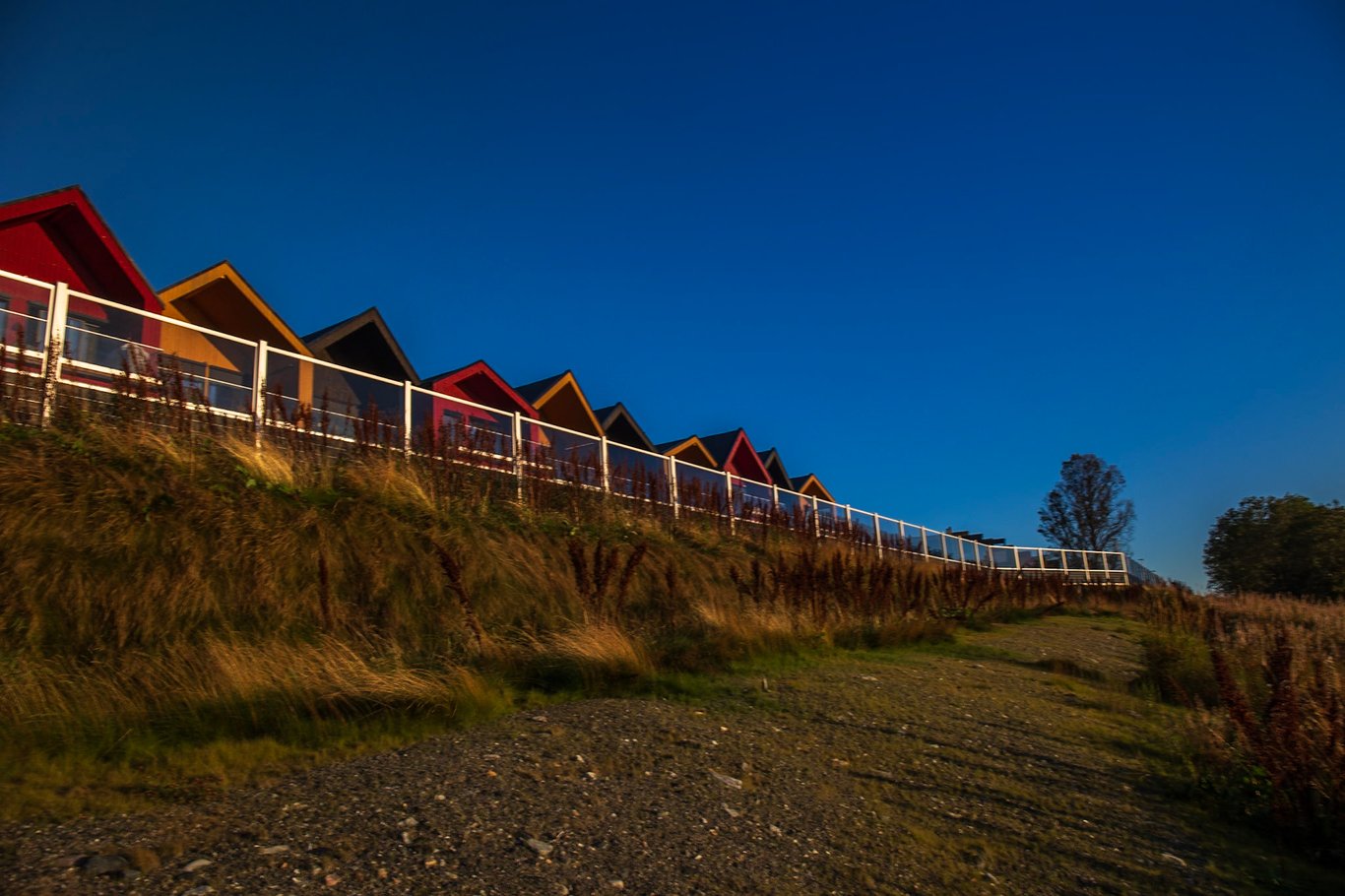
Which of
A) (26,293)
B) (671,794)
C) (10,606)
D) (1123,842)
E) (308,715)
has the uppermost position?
(26,293)

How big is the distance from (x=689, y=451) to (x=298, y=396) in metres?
22.2

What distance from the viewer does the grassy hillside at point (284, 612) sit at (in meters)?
4.02

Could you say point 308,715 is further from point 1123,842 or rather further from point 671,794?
point 1123,842

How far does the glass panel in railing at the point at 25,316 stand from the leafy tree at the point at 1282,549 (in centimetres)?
3654

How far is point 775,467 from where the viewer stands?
1567 inches

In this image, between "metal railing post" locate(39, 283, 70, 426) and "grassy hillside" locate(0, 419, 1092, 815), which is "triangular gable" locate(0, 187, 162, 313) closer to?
"metal railing post" locate(39, 283, 70, 426)

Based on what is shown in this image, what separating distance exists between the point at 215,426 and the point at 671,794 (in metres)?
7.44

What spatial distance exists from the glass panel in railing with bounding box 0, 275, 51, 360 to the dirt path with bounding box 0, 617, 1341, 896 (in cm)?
733

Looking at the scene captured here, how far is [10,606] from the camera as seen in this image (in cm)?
490

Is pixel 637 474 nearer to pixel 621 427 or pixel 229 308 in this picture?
pixel 229 308

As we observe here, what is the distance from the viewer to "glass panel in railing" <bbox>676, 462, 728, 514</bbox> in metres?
15.5

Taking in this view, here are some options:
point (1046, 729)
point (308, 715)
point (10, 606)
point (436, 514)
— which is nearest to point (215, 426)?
point (436, 514)

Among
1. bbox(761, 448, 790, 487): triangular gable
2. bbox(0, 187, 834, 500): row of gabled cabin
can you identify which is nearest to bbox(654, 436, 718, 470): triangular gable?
bbox(0, 187, 834, 500): row of gabled cabin

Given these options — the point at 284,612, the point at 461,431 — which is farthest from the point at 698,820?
the point at 461,431
